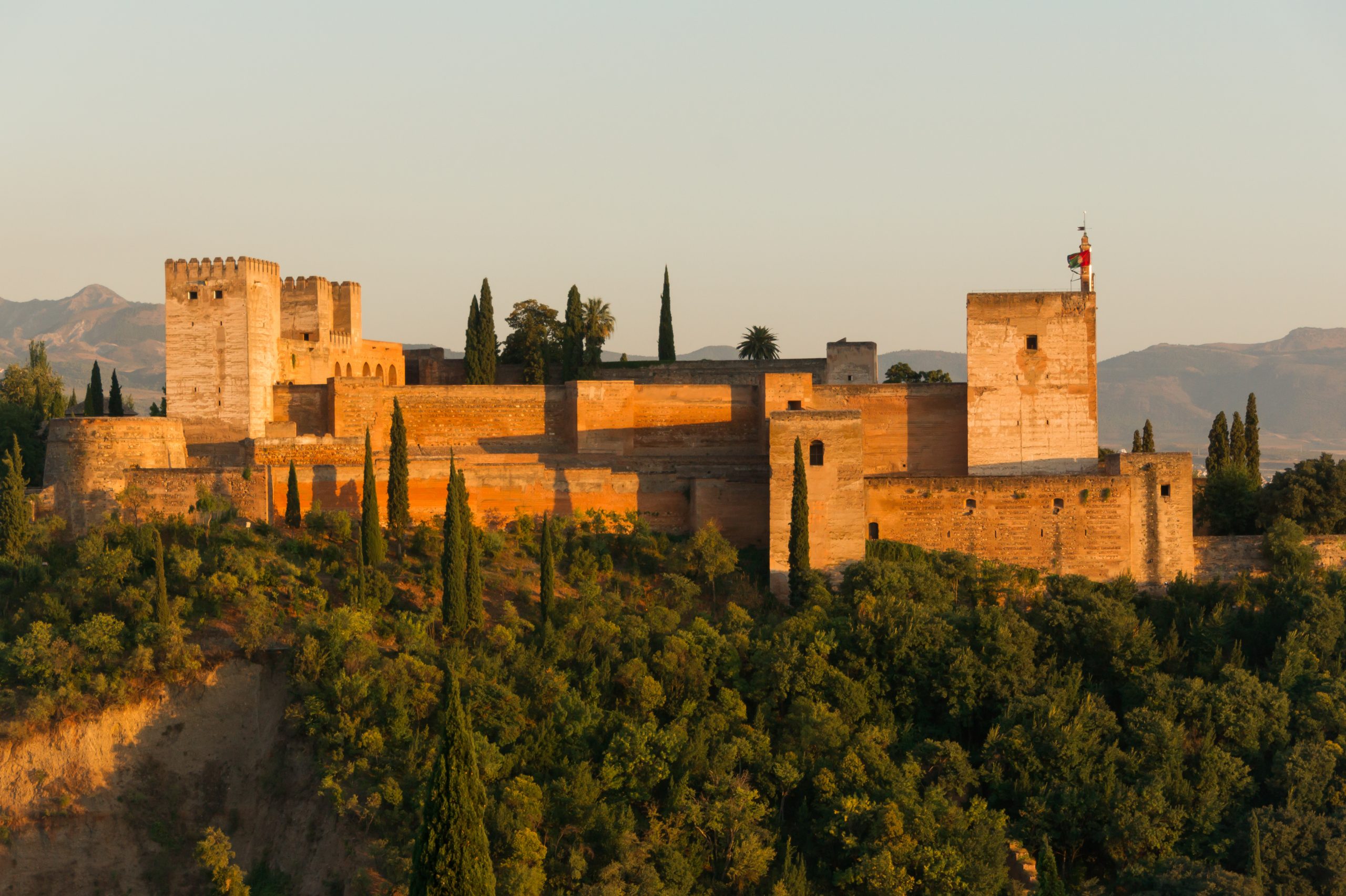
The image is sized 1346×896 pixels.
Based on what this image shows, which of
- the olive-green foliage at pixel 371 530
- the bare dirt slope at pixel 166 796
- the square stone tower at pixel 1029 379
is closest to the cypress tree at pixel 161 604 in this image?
the bare dirt slope at pixel 166 796

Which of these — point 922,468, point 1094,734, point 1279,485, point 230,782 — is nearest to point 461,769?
point 230,782

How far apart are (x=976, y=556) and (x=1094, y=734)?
5.28 meters

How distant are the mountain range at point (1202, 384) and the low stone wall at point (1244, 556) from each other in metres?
96.4

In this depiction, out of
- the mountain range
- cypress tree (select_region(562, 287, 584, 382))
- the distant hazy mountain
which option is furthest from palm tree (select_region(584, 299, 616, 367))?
the distant hazy mountain

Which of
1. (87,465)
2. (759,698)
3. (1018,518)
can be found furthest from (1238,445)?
(87,465)

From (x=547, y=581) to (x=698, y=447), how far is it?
20.3ft

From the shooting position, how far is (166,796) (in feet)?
72.3

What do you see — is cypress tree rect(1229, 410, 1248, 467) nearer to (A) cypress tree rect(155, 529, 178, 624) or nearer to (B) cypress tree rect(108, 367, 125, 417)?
(A) cypress tree rect(155, 529, 178, 624)

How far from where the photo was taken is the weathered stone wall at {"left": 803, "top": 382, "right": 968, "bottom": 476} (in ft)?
92.3

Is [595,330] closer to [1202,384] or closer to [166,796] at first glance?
[166,796]

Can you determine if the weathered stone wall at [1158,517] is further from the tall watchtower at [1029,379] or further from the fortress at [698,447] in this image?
the tall watchtower at [1029,379]

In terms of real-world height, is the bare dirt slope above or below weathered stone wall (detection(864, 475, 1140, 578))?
below

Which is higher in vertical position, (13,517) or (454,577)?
(13,517)

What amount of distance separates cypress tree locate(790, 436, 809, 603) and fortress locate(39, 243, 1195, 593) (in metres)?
0.35
